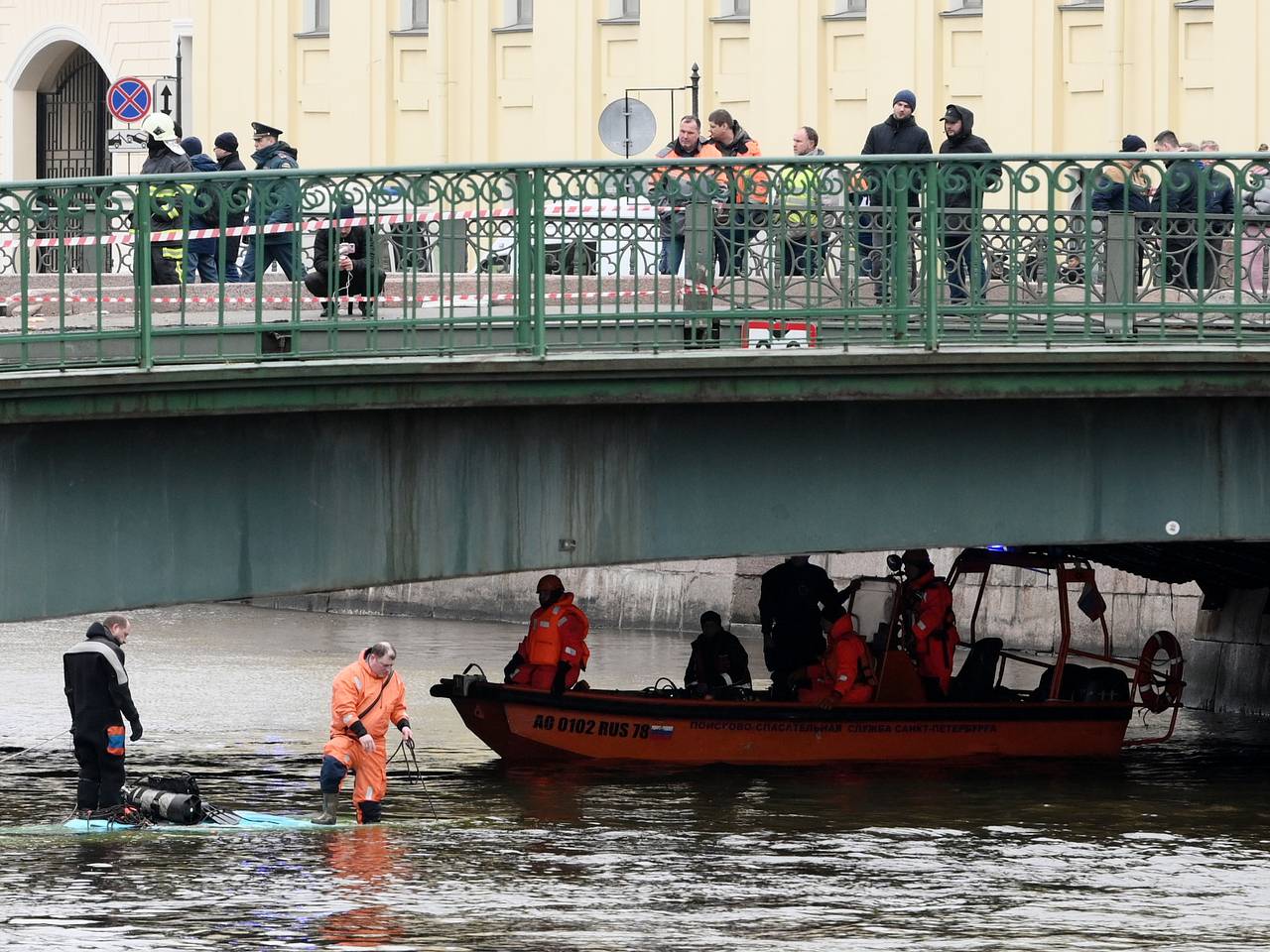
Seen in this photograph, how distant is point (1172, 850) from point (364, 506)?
6396 mm

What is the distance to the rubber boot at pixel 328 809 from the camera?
869 inches

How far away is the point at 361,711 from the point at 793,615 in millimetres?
6349

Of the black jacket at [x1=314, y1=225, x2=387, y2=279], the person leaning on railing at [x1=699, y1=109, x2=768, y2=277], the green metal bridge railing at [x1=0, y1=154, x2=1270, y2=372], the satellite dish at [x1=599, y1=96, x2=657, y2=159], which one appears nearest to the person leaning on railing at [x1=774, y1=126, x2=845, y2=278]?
the green metal bridge railing at [x1=0, y1=154, x2=1270, y2=372]

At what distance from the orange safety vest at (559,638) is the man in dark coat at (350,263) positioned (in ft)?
21.3

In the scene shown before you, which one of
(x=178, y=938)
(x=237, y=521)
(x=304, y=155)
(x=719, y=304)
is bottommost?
(x=178, y=938)

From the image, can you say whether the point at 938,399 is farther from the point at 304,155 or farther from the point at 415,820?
the point at 304,155

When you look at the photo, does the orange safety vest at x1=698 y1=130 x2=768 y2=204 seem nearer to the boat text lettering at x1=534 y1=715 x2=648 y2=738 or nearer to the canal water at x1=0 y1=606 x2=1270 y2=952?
the canal water at x1=0 y1=606 x2=1270 y2=952

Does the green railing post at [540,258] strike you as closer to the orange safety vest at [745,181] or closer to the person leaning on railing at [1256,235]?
the orange safety vest at [745,181]

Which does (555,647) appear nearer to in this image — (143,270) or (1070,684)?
(1070,684)

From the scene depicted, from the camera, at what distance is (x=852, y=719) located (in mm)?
26328

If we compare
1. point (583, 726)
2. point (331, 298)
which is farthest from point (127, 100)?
point (331, 298)

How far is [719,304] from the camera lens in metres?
19.9

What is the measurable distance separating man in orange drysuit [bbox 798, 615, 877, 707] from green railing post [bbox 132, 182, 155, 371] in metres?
8.93

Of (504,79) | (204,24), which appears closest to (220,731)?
(504,79)
